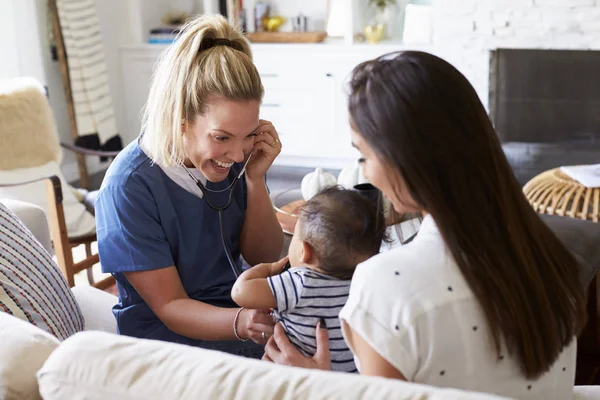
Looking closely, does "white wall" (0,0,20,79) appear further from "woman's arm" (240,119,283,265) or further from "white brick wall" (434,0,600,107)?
"woman's arm" (240,119,283,265)

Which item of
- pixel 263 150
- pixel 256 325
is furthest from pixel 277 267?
pixel 263 150

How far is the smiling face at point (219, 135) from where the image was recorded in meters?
1.55

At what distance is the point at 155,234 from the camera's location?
1.58 m

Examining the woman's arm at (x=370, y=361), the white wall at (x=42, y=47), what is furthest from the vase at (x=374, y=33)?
the woman's arm at (x=370, y=361)

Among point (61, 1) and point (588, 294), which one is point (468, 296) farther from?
point (61, 1)

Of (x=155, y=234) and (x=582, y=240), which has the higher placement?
(x=155, y=234)

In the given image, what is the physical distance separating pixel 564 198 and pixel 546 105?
1608 mm

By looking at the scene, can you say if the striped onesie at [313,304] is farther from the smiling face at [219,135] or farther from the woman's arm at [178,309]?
the smiling face at [219,135]

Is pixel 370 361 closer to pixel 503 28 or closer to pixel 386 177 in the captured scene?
pixel 386 177

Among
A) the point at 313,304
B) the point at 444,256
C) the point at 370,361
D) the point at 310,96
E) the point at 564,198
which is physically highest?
the point at 444,256

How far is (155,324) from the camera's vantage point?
66.1 inches

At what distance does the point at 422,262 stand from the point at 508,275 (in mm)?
114

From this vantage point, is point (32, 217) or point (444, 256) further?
point (32, 217)

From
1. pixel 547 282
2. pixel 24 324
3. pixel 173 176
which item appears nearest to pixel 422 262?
pixel 547 282
